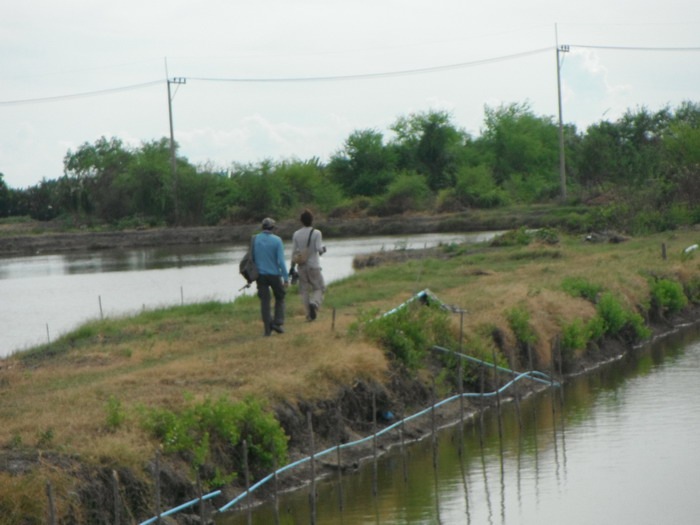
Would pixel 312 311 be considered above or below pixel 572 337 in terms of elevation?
above

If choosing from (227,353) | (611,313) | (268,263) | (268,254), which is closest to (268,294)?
(268,263)

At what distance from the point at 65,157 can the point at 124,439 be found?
92825 millimetres

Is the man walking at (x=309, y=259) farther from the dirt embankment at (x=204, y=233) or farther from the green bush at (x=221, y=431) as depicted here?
the dirt embankment at (x=204, y=233)

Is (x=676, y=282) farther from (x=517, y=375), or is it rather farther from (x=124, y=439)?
(x=124, y=439)

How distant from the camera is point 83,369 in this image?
1513 centimetres

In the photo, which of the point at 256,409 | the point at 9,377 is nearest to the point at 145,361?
the point at 9,377

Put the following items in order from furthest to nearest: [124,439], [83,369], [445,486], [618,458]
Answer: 1. [83,369]
2. [618,458]
3. [445,486]
4. [124,439]

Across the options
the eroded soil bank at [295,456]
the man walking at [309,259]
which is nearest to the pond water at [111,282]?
the man walking at [309,259]

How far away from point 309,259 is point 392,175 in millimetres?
65754

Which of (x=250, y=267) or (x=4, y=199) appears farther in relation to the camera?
(x=4, y=199)

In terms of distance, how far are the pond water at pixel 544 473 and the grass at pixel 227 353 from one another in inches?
50.0

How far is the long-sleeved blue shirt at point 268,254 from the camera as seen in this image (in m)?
16.4

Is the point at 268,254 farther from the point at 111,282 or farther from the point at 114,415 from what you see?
the point at 111,282

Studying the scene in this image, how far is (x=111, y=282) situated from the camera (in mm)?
41219
